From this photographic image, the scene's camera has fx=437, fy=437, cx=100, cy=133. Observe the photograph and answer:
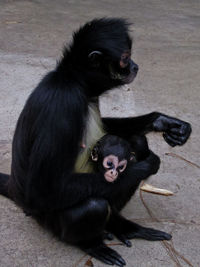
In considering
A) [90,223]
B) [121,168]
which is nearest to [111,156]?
[121,168]

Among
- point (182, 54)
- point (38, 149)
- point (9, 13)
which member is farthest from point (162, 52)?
point (38, 149)

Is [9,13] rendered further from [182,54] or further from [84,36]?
[84,36]

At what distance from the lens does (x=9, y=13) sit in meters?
11.0

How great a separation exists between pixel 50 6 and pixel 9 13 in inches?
63.2

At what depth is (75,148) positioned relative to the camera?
3.35 meters

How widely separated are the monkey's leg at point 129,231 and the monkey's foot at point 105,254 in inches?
9.1

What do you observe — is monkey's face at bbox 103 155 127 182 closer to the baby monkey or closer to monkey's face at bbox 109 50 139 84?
the baby monkey

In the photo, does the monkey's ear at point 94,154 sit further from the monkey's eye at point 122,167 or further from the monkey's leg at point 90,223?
the monkey's leg at point 90,223

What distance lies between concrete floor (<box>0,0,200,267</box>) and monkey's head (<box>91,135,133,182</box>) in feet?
2.54

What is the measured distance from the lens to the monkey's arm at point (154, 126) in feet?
13.3

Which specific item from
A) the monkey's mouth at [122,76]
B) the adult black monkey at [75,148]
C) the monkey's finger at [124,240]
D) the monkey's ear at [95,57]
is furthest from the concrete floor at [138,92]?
the monkey's ear at [95,57]

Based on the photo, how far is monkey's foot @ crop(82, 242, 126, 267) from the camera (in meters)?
3.65

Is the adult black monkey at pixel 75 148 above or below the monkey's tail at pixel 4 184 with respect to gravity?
above

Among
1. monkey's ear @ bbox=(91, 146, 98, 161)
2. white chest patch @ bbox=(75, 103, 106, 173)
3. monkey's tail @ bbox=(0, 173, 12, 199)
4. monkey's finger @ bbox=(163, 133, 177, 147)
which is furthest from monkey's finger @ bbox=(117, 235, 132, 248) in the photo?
monkey's tail @ bbox=(0, 173, 12, 199)
